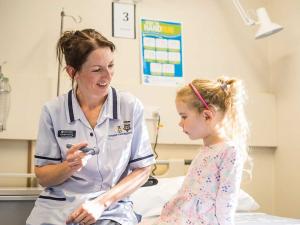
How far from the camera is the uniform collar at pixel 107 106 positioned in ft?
5.49

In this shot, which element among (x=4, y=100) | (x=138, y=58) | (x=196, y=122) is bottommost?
(x=196, y=122)

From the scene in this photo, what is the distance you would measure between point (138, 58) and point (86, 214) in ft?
5.06

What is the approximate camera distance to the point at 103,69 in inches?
65.3

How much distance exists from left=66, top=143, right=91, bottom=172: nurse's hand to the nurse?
0.01 m

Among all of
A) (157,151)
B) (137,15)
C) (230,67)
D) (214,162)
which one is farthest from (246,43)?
(214,162)

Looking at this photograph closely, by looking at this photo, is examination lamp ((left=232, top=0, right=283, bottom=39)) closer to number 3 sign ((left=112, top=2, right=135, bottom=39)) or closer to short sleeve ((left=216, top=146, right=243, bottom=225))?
number 3 sign ((left=112, top=2, right=135, bottom=39))

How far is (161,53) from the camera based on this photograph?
2.88m

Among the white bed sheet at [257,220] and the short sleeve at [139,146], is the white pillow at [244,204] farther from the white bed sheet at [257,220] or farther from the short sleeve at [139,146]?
the short sleeve at [139,146]

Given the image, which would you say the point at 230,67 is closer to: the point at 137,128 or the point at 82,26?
the point at 82,26

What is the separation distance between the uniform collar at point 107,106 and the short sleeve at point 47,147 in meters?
0.09

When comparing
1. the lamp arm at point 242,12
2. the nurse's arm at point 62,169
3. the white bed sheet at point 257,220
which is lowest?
the white bed sheet at point 257,220

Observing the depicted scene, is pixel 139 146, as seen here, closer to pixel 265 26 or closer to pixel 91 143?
pixel 91 143

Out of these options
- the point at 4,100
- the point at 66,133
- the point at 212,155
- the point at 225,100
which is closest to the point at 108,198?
the point at 66,133

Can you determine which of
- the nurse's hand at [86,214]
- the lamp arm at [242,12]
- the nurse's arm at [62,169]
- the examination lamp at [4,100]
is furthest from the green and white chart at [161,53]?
the nurse's hand at [86,214]
